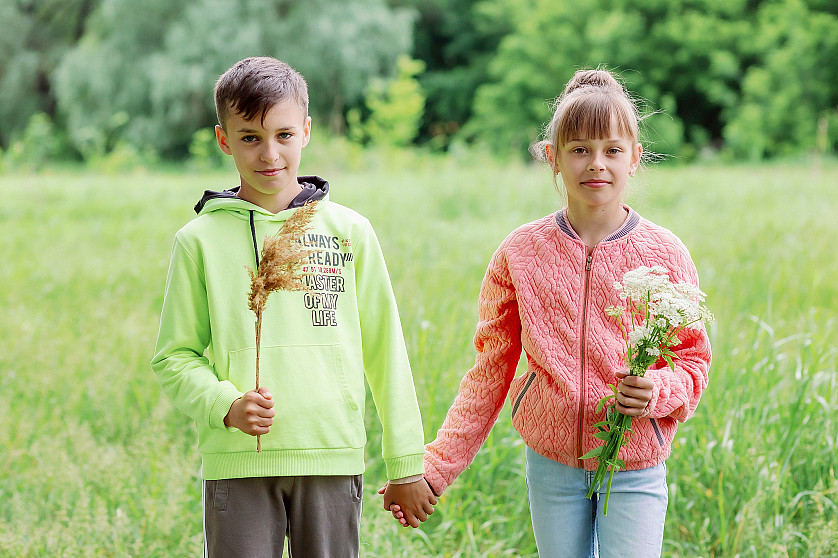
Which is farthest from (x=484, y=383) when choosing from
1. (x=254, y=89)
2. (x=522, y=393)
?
(x=254, y=89)

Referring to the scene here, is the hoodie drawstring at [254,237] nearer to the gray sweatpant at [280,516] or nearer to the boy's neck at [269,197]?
the boy's neck at [269,197]

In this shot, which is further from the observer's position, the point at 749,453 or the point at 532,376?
the point at 749,453

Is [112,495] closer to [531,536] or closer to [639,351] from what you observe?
[531,536]

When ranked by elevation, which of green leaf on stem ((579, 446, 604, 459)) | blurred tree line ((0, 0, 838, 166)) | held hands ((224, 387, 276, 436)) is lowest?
green leaf on stem ((579, 446, 604, 459))

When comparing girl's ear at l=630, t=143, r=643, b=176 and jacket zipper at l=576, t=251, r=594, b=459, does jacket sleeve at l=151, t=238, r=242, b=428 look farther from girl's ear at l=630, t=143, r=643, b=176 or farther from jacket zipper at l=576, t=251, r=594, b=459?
girl's ear at l=630, t=143, r=643, b=176

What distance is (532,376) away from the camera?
226cm

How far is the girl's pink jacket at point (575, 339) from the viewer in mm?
2148

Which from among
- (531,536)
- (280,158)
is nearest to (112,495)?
(531,536)

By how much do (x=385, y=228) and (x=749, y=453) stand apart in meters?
4.59

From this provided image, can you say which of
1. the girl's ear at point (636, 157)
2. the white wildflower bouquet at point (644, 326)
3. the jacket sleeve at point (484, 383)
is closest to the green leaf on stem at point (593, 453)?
the white wildflower bouquet at point (644, 326)

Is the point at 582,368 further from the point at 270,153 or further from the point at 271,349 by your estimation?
the point at 270,153

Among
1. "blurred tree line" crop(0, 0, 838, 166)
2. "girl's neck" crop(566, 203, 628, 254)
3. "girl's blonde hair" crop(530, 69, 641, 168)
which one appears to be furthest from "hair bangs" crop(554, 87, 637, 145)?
"blurred tree line" crop(0, 0, 838, 166)

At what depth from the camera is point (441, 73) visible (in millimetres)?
27453

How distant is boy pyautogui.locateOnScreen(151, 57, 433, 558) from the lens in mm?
2039
